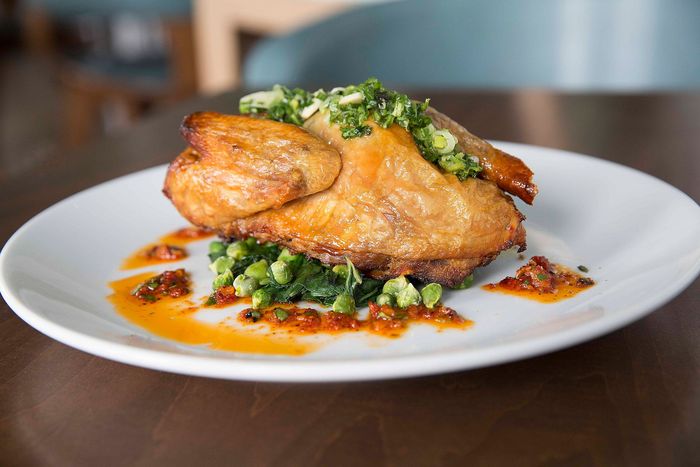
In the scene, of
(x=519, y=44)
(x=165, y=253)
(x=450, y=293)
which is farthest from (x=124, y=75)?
(x=450, y=293)

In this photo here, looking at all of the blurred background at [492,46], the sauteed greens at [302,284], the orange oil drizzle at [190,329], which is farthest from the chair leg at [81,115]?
the orange oil drizzle at [190,329]

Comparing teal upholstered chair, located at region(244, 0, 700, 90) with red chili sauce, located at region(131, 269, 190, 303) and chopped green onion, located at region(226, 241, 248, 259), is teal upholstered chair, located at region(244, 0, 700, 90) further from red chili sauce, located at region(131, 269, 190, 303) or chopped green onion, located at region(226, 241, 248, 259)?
red chili sauce, located at region(131, 269, 190, 303)

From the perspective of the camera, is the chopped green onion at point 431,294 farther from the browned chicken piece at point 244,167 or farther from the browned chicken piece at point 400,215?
the browned chicken piece at point 244,167

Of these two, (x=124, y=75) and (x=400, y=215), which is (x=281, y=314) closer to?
(x=400, y=215)

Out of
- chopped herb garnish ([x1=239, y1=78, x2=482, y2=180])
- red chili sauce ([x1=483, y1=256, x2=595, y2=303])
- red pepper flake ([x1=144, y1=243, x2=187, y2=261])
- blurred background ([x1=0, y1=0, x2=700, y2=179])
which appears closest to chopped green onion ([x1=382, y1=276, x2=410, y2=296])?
red chili sauce ([x1=483, y1=256, x2=595, y2=303])

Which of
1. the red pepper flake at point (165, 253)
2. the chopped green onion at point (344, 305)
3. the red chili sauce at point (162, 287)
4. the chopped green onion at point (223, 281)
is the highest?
the chopped green onion at point (344, 305)

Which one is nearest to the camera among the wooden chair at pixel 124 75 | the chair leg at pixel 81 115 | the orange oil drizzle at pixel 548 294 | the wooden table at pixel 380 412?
the wooden table at pixel 380 412

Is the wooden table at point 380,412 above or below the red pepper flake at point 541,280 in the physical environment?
below

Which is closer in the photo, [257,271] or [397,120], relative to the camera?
[397,120]
